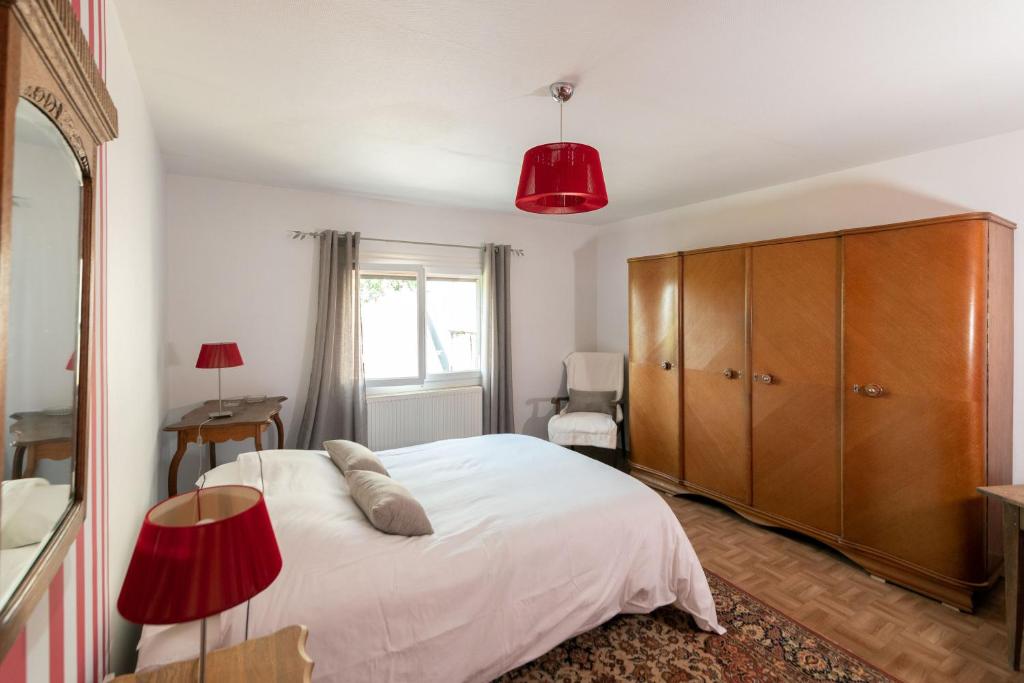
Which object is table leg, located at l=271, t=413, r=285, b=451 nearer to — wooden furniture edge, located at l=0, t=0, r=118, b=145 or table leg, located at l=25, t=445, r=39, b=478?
wooden furniture edge, located at l=0, t=0, r=118, b=145

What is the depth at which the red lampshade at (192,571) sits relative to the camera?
2.88 ft

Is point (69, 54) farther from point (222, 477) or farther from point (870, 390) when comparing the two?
point (870, 390)

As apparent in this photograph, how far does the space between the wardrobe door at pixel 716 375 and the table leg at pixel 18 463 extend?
358 centimetres

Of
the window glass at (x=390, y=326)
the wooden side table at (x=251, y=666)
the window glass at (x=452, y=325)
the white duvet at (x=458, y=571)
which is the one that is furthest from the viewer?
the window glass at (x=452, y=325)

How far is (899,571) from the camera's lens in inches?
103

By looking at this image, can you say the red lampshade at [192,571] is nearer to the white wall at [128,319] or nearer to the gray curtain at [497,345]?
the white wall at [128,319]

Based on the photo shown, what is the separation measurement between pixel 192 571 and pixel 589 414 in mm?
3732

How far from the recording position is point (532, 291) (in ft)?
16.0

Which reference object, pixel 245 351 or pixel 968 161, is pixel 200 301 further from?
pixel 968 161

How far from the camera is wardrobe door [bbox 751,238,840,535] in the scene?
9.57 feet

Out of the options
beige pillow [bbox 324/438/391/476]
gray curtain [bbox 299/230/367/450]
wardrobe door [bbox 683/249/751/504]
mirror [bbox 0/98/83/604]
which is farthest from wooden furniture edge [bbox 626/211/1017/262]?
mirror [bbox 0/98/83/604]

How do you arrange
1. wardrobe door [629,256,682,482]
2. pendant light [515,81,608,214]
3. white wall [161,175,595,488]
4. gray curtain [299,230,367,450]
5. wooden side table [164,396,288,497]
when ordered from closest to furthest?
pendant light [515,81,608,214], wooden side table [164,396,288,497], white wall [161,175,595,488], gray curtain [299,230,367,450], wardrobe door [629,256,682,482]

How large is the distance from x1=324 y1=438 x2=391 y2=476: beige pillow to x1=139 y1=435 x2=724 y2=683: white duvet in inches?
2.5

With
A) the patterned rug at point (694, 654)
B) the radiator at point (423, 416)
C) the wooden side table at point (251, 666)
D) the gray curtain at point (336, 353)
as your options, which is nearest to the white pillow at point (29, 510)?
the wooden side table at point (251, 666)
